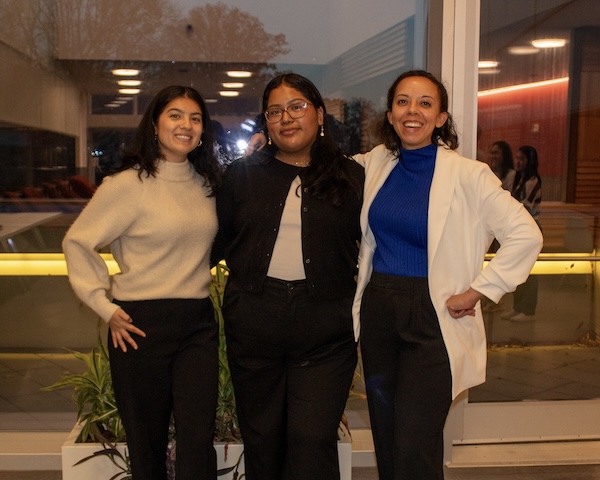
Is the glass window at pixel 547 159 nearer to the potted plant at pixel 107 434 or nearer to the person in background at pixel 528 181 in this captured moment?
the person in background at pixel 528 181

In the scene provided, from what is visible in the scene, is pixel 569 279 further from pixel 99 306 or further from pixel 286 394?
pixel 99 306

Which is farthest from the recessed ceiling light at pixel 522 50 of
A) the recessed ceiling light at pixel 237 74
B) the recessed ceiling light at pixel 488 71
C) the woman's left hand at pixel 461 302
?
the woman's left hand at pixel 461 302

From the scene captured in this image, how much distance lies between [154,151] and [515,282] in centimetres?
121

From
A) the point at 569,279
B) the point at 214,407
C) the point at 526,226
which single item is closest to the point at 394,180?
the point at 526,226

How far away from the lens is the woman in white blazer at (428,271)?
2.38 metres

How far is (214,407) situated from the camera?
2.58 meters

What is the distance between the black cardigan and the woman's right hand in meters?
0.36

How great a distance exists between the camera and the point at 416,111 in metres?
2.46

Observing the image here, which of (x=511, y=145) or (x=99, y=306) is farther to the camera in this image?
(x=511, y=145)

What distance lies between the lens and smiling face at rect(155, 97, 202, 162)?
2518 millimetres

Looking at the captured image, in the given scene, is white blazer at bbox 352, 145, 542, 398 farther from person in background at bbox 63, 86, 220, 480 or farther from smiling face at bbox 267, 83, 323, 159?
person in background at bbox 63, 86, 220, 480

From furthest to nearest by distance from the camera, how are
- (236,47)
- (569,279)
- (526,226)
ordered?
(569,279) → (236,47) → (526,226)

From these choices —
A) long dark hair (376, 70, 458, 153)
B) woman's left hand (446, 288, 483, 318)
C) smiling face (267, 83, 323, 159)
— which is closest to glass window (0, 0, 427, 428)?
long dark hair (376, 70, 458, 153)

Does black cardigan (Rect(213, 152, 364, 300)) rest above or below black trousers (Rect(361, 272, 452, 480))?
above
